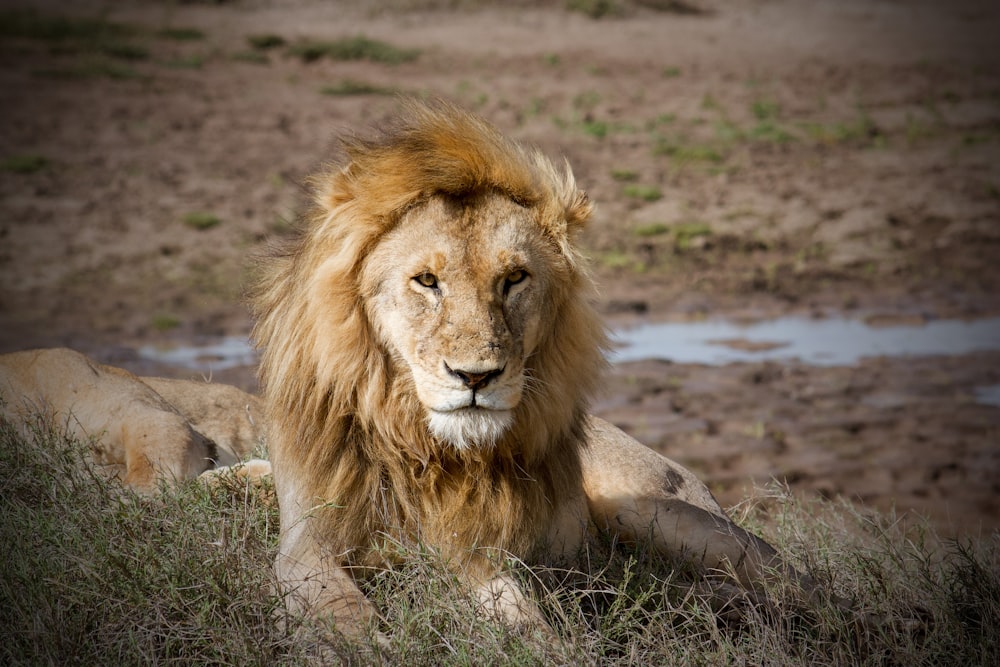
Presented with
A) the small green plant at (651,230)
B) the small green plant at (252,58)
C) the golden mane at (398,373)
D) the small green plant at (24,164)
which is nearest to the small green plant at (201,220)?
the small green plant at (24,164)

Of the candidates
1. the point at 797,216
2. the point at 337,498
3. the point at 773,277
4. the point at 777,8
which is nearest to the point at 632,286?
the point at 773,277

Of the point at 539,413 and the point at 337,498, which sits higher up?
the point at 539,413

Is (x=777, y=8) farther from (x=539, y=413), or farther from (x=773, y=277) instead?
(x=539, y=413)

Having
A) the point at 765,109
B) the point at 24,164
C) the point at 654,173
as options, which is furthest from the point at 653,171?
the point at 24,164

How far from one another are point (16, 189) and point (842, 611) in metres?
12.4

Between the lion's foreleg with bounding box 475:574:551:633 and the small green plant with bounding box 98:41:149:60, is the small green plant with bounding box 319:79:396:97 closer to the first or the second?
the small green plant with bounding box 98:41:149:60

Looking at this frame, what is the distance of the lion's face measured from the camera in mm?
3025

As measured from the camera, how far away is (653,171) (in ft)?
50.2

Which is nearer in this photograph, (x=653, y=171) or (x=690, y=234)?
(x=690, y=234)

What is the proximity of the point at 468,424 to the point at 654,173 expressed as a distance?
41.2ft

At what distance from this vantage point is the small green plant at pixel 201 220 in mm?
12828

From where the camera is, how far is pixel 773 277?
12.4m

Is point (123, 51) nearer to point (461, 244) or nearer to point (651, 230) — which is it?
point (651, 230)

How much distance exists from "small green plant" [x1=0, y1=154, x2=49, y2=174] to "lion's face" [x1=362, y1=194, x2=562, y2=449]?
12.3m
